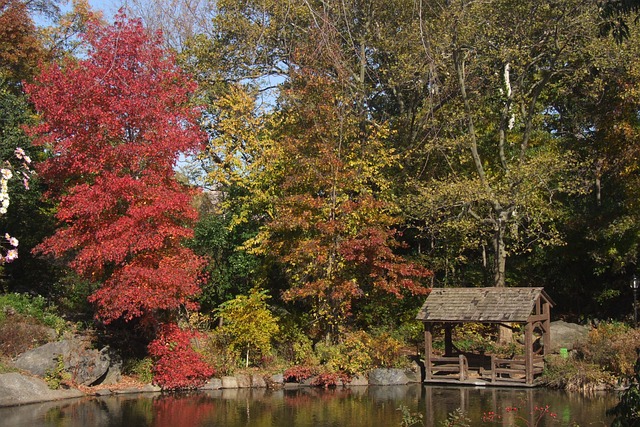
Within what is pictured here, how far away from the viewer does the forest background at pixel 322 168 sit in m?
19.6

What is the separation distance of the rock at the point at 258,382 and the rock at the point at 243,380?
12 cm

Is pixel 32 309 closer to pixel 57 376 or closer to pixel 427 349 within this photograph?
pixel 57 376

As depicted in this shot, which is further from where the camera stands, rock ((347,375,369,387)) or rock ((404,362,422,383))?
rock ((404,362,422,383))

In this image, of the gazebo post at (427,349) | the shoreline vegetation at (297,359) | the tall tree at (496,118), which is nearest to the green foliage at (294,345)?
the shoreline vegetation at (297,359)

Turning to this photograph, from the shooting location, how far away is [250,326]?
22.1m

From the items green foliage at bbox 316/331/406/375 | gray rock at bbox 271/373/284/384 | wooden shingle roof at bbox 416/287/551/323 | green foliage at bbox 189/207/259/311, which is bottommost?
gray rock at bbox 271/373/284/384

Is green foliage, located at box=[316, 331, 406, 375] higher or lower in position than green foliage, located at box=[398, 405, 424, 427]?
higher

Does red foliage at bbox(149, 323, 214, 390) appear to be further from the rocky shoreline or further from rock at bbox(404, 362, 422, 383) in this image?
rock at bbox(404, 362, 422, 383)

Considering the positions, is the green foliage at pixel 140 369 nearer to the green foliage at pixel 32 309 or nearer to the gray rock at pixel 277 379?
the green foliage at pixel 32 309

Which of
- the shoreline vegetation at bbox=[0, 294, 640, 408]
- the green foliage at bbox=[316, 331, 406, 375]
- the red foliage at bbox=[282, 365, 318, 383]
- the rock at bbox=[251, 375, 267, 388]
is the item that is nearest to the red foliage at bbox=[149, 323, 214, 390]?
the shoreline vegetation at bbox=[0, 294, 640, 408]

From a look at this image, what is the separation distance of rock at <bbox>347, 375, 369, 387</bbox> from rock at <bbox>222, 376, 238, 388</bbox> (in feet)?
10.8

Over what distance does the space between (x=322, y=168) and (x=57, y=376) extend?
9649 millimetres

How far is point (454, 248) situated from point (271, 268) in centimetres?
675

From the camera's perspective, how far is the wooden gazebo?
64.9 ft
